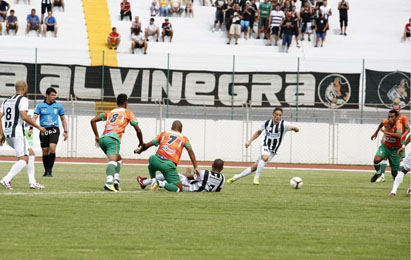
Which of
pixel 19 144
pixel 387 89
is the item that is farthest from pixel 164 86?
pixel 19 144

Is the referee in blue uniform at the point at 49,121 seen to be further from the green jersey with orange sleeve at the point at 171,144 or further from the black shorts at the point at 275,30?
the black shorts at the point at 275,30

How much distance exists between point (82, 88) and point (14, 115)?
19.9m

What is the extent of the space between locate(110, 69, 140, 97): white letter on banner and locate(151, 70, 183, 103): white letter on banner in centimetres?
93

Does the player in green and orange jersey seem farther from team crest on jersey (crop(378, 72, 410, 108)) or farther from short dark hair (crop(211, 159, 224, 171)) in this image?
team crest on jersey (crop(378, 72, 410, 108))

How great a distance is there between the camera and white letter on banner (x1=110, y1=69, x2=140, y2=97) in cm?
3434

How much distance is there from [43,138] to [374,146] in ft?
Answer: 60.4

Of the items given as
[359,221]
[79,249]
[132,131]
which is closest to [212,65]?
[132,131]

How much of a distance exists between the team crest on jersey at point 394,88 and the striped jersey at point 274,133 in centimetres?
1595

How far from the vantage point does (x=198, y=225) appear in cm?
1045

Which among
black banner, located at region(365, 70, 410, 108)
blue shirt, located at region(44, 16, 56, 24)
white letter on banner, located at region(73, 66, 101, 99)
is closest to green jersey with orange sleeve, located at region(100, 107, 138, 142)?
white letter on banner, located at region(73, 66, 101, 99)

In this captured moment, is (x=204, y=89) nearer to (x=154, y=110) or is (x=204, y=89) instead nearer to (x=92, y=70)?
(x=154, y=110)

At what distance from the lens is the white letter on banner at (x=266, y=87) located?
1373 inches

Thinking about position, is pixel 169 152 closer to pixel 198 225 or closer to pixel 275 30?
pixel 198 225

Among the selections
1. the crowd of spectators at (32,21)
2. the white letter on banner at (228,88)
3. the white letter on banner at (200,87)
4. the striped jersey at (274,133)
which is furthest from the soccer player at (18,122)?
the crowd of spectators at (32,21)
